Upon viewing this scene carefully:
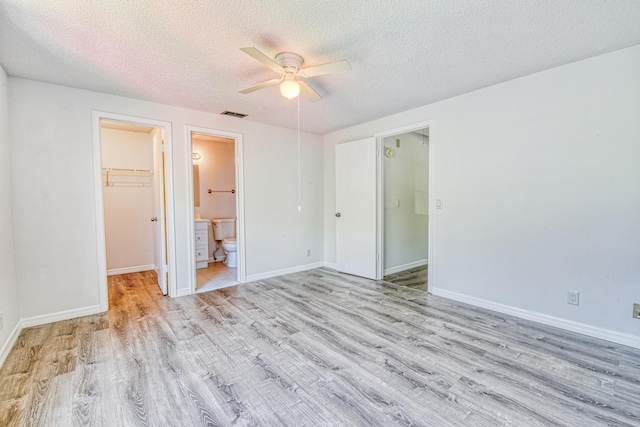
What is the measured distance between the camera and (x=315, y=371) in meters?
2.00

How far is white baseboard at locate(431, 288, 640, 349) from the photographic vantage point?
2311 mm

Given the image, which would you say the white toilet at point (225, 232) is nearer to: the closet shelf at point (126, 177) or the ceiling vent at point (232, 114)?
the closet shelf at point (126, 177)

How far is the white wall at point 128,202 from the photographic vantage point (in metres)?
4.59

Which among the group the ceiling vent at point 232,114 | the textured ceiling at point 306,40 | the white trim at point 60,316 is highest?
the ceiling vent at point 232,114

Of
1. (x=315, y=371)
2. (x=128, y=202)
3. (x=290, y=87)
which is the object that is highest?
(x=290, y=87)

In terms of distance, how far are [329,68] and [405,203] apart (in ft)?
10.2

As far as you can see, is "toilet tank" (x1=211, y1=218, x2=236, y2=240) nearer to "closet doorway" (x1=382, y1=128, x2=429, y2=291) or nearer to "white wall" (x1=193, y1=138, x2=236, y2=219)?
"white wall" (x1=193, y1=138, x2=236, y2=219)

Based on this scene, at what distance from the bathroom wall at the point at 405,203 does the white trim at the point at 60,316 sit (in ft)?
12.1

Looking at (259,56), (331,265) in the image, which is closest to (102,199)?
(259,56)

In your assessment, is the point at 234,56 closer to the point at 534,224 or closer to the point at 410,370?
the point at 410,370

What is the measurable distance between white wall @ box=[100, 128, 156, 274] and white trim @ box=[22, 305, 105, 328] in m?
1.83

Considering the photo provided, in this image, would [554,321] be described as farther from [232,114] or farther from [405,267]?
[232,114]

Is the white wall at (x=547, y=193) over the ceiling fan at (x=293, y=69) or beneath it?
beneath

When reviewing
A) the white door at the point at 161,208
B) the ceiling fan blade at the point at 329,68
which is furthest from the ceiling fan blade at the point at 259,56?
the white door at the point at 161,208
